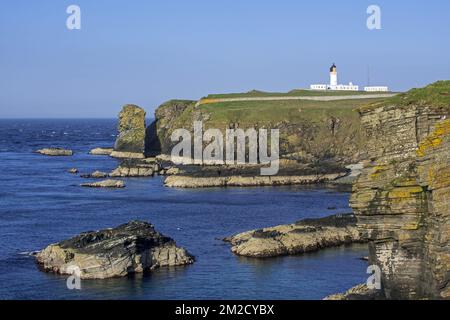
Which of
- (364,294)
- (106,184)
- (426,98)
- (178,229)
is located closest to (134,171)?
(106,184)

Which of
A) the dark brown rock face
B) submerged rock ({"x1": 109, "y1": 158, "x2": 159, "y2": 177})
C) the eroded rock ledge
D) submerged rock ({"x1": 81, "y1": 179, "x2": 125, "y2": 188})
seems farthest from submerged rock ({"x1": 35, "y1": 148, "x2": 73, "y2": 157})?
submerged rock ({"x1": 81, "y1": 179, "x2": 125, "y2": 188})

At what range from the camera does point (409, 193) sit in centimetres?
2742

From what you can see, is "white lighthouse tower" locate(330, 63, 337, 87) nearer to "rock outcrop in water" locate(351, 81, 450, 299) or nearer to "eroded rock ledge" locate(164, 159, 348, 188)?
"eroded rock ledge" locate(164, 159, 348, 188)

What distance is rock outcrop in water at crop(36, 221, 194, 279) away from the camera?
4691 cm

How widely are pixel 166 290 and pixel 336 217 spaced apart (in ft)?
77.1

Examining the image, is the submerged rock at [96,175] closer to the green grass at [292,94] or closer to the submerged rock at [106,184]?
the submerged rock at [106,184]

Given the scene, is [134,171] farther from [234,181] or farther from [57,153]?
[57,153]

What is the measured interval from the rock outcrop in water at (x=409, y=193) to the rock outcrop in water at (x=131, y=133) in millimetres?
121708

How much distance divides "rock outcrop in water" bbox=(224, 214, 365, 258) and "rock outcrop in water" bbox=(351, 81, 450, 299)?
24082 millimetres

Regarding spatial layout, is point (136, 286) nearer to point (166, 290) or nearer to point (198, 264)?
point (166, 290)

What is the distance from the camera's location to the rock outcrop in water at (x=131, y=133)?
15034 cm

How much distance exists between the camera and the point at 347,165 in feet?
386

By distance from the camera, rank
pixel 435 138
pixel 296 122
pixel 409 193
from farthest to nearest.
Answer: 1. pixel 296 122
2. pixel 409 193
3. pixel 435 138

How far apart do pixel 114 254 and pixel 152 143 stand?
10739 cm
